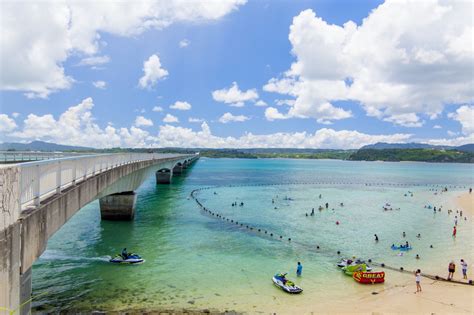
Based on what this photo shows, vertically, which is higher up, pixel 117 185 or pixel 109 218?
pixel 117 185

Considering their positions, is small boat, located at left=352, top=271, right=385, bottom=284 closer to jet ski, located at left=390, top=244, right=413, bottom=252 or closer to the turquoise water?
the turquoise water

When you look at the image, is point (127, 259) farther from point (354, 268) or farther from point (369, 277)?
point (369, 277)

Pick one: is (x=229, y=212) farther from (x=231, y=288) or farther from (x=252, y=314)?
(x=252, y=314)

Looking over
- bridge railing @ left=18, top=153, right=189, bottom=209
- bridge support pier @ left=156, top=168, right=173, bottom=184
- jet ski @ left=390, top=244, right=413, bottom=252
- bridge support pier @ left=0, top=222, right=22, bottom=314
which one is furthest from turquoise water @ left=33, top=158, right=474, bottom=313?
bridge support pier @ left=156, top=168, right=173, bottom=184

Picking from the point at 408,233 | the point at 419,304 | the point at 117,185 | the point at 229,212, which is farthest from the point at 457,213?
the point at 117,185

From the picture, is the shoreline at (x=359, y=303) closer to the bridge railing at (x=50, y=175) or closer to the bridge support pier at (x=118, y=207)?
the bridge railing at (x=50, y=175)

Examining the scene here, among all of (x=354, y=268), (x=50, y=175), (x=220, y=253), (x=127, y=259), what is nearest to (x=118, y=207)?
(x=127, y=259)
